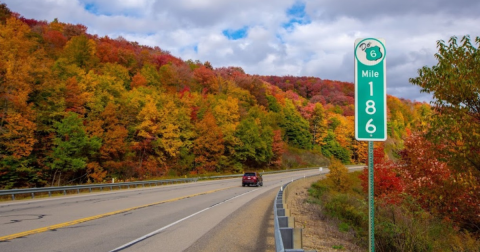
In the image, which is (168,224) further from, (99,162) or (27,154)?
A: (99,162)

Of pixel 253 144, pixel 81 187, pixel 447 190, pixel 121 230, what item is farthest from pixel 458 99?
pixel 253 144

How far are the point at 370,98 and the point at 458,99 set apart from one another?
29.0ft

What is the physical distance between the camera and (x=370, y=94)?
381 cm

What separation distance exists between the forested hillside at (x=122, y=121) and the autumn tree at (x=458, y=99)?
0.79 m

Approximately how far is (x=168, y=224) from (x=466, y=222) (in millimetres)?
11965

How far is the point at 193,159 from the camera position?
58.5m

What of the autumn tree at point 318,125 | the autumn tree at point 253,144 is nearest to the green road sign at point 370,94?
the autumn tree at point 253,144

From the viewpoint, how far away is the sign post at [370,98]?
3.78 m

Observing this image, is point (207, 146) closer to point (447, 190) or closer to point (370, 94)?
point (447, 190)

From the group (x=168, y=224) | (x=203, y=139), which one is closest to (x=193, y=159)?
(x=203, y=139)

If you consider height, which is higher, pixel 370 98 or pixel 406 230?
pixel 370 98

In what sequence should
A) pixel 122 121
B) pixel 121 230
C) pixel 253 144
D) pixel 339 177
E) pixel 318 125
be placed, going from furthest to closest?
pixel 318 125 → pixel 253 144 → pixel 122 121 → pixel 339 177 → pixel 121 230

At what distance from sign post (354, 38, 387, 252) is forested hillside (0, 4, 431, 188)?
344 inches

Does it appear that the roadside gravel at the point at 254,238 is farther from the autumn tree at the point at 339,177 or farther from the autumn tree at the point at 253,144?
the autumn tree at the point at 253,144
